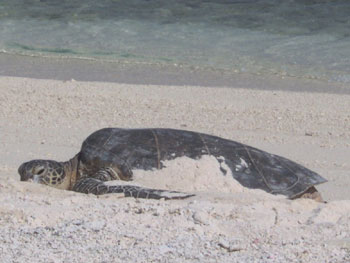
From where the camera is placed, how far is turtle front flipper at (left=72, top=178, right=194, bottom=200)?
4699 millimetres

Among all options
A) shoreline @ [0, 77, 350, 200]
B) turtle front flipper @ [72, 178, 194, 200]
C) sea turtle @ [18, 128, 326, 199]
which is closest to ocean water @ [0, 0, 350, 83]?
shoreline @ [0, 77, 350, 200]

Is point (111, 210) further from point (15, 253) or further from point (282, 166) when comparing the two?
point (282, 166)

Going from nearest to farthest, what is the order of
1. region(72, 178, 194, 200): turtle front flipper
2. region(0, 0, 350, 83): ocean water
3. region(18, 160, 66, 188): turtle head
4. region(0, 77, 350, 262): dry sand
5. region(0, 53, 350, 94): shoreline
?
region(0, 77, 350, 262): dry sand → region(72, 178, 194, 200): turtle front flipper → region(18, 160, 66, 188): turtle head → region(0, 53, 350, 94): shoreline → region(0, 0, 350, 83): ocean water

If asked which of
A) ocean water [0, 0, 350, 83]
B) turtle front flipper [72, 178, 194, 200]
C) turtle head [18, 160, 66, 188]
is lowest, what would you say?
ocean water [0, 0, 350, 83]

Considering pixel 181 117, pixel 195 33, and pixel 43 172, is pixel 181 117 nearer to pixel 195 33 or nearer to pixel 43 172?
pixel 43 172

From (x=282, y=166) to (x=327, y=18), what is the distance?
12.0m

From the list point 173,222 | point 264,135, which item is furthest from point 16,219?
point 264,135

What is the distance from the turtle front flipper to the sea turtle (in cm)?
4

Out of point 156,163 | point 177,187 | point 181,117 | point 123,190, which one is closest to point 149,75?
point 181,117

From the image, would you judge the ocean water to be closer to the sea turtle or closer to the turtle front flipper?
the sea turtle

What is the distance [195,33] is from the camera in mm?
15047

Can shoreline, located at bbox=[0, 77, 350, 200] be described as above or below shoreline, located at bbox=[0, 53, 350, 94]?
above

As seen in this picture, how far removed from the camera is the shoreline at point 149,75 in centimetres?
1045

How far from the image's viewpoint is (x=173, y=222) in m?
3.97
